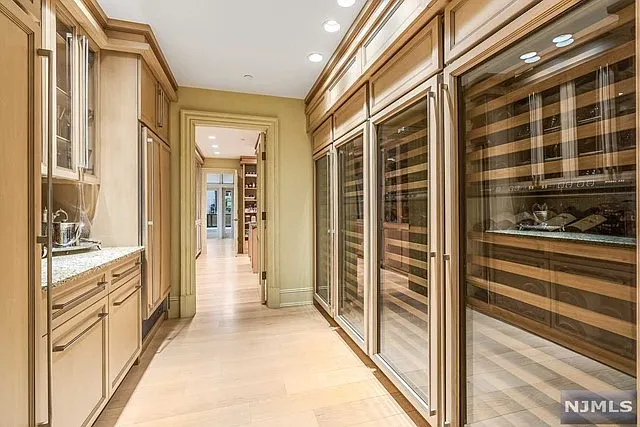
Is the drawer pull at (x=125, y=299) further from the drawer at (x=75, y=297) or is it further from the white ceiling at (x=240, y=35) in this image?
the white ceiling at (x=240, y=35)

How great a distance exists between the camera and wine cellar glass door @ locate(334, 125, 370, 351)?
8.41 feet

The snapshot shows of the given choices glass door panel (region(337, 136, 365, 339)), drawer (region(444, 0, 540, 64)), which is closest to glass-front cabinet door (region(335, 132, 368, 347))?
glass door panel (region(337, 136, 365, 339))

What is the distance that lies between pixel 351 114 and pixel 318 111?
0.88m

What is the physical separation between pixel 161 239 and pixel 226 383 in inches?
60.7

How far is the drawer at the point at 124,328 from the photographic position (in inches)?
77.4

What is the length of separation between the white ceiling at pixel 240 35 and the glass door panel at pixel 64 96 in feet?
1.28

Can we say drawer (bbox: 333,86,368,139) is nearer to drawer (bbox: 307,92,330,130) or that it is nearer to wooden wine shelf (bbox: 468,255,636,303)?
drawer (bbox: 307,92,330,130)

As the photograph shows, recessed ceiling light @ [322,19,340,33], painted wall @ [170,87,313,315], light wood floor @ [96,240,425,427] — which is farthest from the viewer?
painted wall @ [170,87,313,315]

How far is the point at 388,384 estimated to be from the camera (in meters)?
2.23

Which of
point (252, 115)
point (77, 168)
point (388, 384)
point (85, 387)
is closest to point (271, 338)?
point (388, 384)

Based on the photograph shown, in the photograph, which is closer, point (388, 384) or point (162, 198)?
point (388, 384)

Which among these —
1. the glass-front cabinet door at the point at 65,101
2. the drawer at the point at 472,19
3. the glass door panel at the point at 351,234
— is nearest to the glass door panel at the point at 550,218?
the drawer at the point at 472,19

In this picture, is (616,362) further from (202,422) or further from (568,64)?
(202,422)

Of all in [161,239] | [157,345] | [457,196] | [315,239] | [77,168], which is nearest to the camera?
[457,196]
